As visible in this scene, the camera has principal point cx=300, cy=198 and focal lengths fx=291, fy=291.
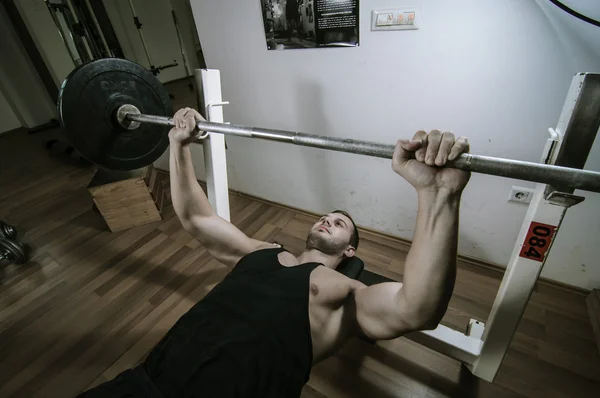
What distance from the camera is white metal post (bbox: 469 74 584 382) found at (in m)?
0.71

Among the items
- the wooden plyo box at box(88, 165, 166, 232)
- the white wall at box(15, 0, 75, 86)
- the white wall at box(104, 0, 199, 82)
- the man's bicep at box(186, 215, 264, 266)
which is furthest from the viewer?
the white wall at box(104, 0, 199, 82)

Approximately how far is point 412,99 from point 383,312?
3.74ft

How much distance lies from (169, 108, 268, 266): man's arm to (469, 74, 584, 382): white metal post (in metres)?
0.89

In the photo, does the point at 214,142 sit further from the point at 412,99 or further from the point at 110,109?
the point at 412,99

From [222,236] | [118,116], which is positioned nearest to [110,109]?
[118,116]

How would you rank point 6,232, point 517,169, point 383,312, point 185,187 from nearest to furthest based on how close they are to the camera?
point 517,169
point 383,312
point 185,187
point 6,232

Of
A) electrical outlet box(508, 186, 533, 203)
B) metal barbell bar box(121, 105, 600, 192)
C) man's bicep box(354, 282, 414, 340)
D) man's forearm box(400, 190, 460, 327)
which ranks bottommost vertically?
electrical outlet box(508, 186, 533, 203)

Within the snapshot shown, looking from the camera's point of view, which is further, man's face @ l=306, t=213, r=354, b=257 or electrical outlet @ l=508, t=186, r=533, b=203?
electrical outlet @ l=508, t=186, r=533, b=203

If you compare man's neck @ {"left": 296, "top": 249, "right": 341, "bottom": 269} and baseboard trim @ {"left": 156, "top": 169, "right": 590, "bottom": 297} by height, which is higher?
man's neck @ {"left": 296, "top": 249, "right": 341, "bottom": 269}

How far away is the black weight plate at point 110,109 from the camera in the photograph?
3.60 feet

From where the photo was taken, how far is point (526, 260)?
2.76 ft

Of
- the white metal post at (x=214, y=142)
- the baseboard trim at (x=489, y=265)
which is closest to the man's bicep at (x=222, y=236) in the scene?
the white metal post at (x=214, y=142)

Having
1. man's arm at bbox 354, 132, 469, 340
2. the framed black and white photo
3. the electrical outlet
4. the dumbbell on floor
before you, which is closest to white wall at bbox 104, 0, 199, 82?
the dumbbell on floor

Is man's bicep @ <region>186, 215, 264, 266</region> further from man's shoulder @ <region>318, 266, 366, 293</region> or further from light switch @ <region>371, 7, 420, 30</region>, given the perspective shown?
light switch @ <region>371, 7, 420, 30</region>
